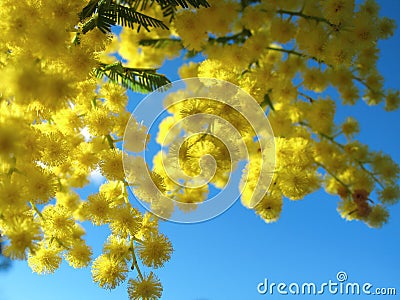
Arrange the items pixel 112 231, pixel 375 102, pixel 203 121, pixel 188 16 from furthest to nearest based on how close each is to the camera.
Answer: pixel 375 102
pixel 188 16
pixel 203 121
pixel 112 231

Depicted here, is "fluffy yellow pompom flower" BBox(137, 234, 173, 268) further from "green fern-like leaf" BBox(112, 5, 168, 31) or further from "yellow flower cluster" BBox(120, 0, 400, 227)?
"green fern-like leaf" BBox(112, 5, 168, 31)

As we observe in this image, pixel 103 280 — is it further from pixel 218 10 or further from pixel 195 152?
pixel 218 10

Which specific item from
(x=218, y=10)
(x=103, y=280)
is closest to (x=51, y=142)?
(x=103, y=280)

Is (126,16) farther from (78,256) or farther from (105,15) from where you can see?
(78,256)

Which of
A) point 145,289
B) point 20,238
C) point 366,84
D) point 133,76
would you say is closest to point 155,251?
point 145,289

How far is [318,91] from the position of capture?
113 inches

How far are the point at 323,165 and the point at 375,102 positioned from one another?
2.03 ft

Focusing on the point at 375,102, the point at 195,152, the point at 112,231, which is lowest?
the point at 112,231

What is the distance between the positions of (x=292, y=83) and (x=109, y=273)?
63.8 inches

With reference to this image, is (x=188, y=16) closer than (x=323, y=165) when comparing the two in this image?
Yes

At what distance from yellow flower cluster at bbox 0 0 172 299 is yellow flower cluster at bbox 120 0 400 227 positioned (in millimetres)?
370

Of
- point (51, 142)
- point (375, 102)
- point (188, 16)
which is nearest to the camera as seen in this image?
point (51, 142)

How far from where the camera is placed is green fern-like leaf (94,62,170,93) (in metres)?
2.11

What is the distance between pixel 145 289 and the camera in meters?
1.84
